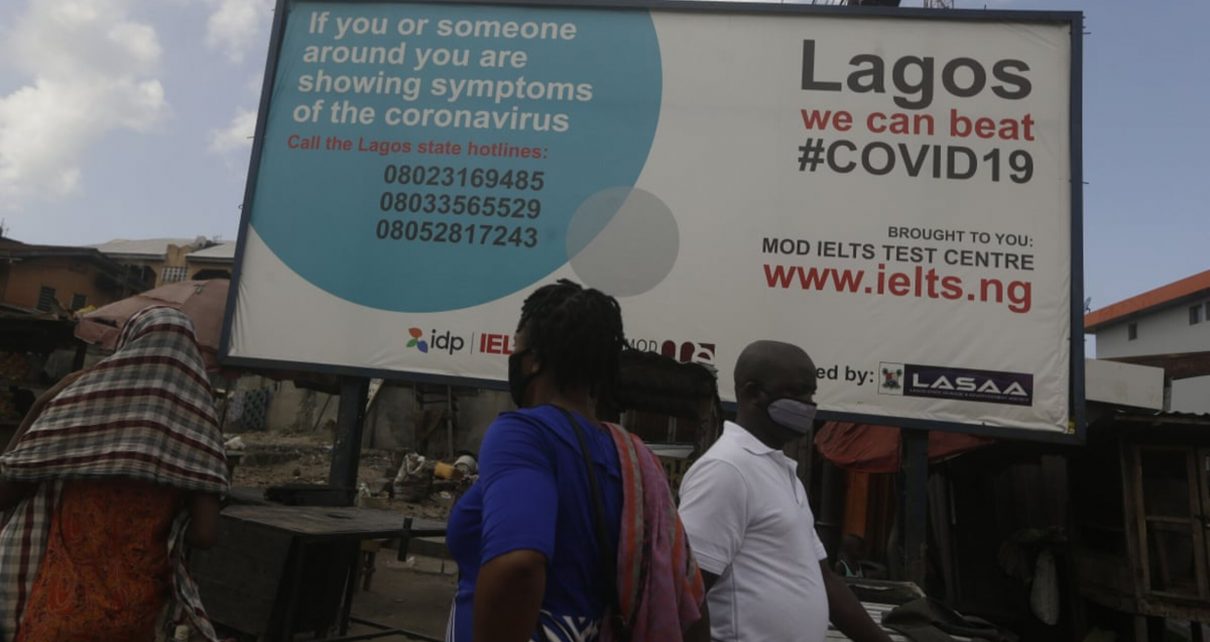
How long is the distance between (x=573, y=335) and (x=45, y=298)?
30774mm

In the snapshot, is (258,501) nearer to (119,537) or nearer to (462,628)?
(119,537)

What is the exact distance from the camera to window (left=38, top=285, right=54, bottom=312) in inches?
1005

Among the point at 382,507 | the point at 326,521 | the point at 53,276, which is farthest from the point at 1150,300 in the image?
the point at 53,276

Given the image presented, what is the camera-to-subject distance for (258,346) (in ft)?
17.6

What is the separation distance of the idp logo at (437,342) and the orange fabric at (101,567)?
2.93 metres

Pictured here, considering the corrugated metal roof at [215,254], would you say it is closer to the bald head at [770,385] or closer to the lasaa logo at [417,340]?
the lasaa logo at [417,340]

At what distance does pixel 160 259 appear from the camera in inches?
1204

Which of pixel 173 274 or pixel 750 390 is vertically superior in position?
pixel 173 274

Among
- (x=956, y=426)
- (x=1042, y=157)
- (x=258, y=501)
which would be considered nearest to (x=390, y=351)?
(x=258, y=501)

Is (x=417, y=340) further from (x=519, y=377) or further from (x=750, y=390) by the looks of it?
(x=519, y=377)

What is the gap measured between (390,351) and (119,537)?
309 centimetres

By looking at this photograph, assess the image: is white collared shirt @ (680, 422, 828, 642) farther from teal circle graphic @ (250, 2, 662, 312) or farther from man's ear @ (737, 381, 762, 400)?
teal circle graphic @ (250, 2, 662, 312)

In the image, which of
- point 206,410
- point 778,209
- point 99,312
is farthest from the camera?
point 99,312

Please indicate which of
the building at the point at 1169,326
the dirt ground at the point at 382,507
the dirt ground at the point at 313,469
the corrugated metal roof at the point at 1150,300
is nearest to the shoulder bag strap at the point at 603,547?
the dirt ground at the point at 382,507
